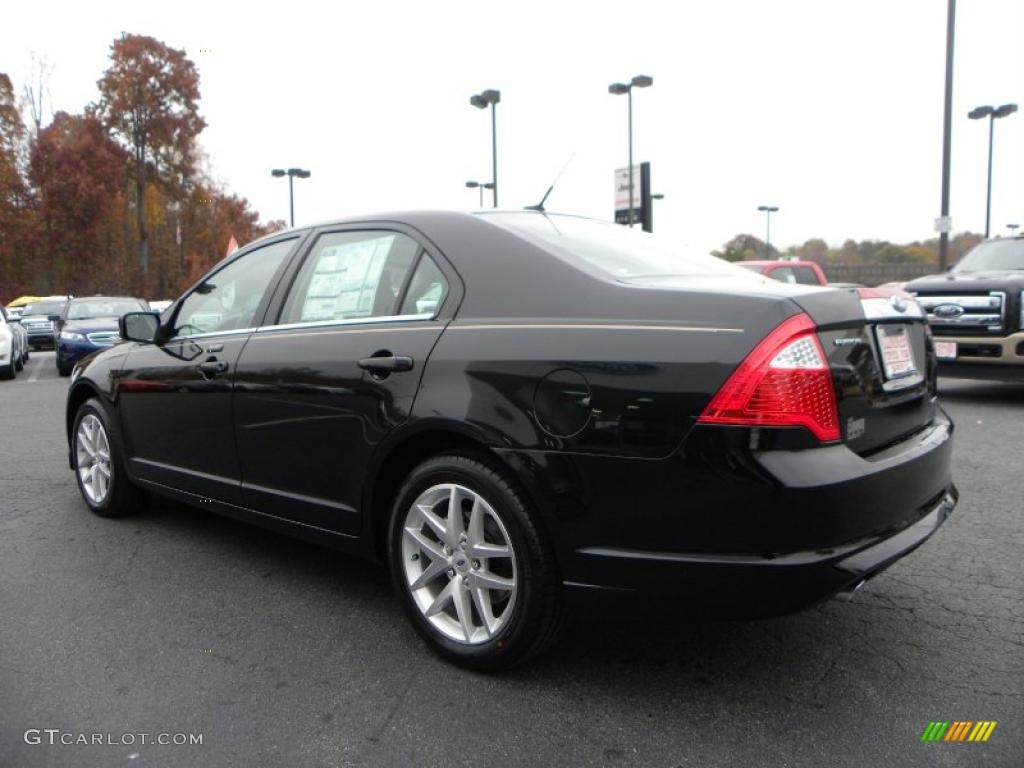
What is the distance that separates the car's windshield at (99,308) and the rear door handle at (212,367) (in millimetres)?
14151

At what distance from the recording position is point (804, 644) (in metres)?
3.00

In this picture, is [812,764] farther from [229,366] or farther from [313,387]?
[229,366]

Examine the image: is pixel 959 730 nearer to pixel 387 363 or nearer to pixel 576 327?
pixel 576 327

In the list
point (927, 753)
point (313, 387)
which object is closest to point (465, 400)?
point (313, 387)

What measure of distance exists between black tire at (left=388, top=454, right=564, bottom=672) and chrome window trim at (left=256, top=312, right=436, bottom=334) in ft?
1.79

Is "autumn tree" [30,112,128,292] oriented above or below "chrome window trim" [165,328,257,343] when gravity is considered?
above

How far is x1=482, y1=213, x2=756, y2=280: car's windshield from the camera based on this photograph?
3.01m

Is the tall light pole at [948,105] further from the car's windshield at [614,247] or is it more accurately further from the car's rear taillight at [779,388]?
the car's rear taillight at [779,388]

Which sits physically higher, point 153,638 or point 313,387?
point 313,387

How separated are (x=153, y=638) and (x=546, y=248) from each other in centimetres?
206

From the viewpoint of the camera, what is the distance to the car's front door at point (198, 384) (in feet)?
12.4

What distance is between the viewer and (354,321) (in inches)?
130

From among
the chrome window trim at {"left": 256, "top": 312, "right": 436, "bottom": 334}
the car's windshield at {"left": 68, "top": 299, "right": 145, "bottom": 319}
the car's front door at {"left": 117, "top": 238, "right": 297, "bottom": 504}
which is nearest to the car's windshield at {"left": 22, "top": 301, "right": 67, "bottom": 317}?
the car's windshield at {"left": 68, "top": 299, "right": 145, "bottom": 319}

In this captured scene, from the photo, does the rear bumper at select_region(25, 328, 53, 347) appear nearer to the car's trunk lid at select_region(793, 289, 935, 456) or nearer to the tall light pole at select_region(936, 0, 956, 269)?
the tall light pole at select_region(936, 0, 956, 269)
